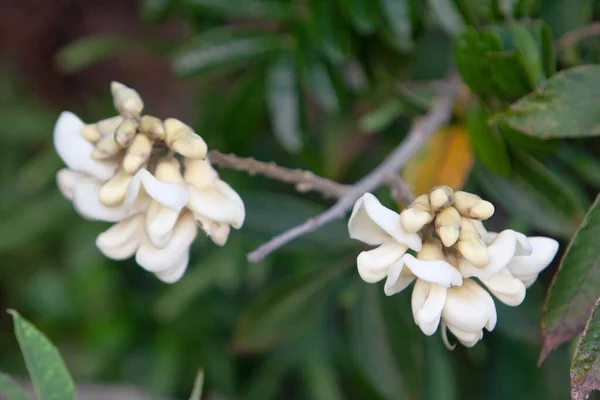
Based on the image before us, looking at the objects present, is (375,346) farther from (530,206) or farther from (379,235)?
(379,235)

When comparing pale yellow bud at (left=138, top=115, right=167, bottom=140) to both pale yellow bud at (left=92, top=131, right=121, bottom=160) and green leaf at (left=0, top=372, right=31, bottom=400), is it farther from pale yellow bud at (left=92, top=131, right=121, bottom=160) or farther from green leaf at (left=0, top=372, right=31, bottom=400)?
green leaf at (left=0, top=372, right=31, bottom=400)

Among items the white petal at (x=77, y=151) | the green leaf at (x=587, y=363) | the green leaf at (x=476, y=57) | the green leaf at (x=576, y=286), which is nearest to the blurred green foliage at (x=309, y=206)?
the green leaf at (x=476, y=57)

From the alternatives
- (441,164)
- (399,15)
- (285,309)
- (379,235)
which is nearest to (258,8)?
(399,15)

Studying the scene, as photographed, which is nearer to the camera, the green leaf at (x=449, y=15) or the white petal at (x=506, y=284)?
the white petal at (x=506, y=284)

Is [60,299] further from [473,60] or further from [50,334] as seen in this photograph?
[473,60]

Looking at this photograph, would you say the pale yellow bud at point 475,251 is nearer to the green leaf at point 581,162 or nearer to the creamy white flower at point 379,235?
the creamy white flower at point 379,235

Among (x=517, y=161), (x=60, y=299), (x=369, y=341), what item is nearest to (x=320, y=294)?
(x=369, y=341)

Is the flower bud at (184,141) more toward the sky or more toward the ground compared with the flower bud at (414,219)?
more toward the sky
